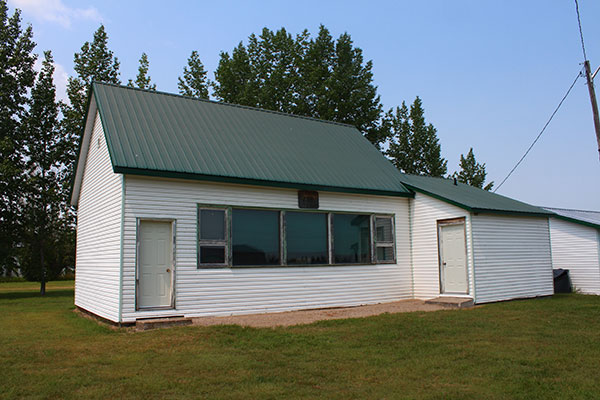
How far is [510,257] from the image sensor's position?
1466cm

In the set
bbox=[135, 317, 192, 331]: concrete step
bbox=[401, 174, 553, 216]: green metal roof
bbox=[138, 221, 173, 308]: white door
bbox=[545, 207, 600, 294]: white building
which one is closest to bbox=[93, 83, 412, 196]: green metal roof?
bbox=[401, 174, 553, 216]: green metal roof

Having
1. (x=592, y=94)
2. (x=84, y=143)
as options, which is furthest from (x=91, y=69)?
(x=592, y=94)

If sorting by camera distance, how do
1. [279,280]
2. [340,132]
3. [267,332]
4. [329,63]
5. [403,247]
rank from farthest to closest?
[329,63], [340,132], [403,247], [279,280], [267,332]

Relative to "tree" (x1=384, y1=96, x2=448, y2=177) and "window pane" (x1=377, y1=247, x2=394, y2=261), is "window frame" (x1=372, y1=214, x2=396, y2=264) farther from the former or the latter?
"tree" (x1=384, y1=96, x2=448, y2=177)

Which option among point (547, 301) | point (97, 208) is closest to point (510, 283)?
point (547, 301)

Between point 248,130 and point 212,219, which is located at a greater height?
point 248,130

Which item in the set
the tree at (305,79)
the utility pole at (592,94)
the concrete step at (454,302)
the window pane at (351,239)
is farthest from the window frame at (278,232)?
the tree at (305,79)

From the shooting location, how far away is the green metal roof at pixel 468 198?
14102 millimetres

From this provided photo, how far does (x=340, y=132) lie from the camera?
18219mm

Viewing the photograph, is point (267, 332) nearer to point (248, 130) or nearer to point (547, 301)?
point (248, 130)

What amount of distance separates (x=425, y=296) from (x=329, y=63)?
22.9 metres

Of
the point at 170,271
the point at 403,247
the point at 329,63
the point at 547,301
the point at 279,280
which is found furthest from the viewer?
the point at 329,63

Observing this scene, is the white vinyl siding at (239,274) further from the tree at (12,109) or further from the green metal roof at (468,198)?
the tree at (12,109)

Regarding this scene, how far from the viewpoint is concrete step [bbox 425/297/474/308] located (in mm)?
13094
